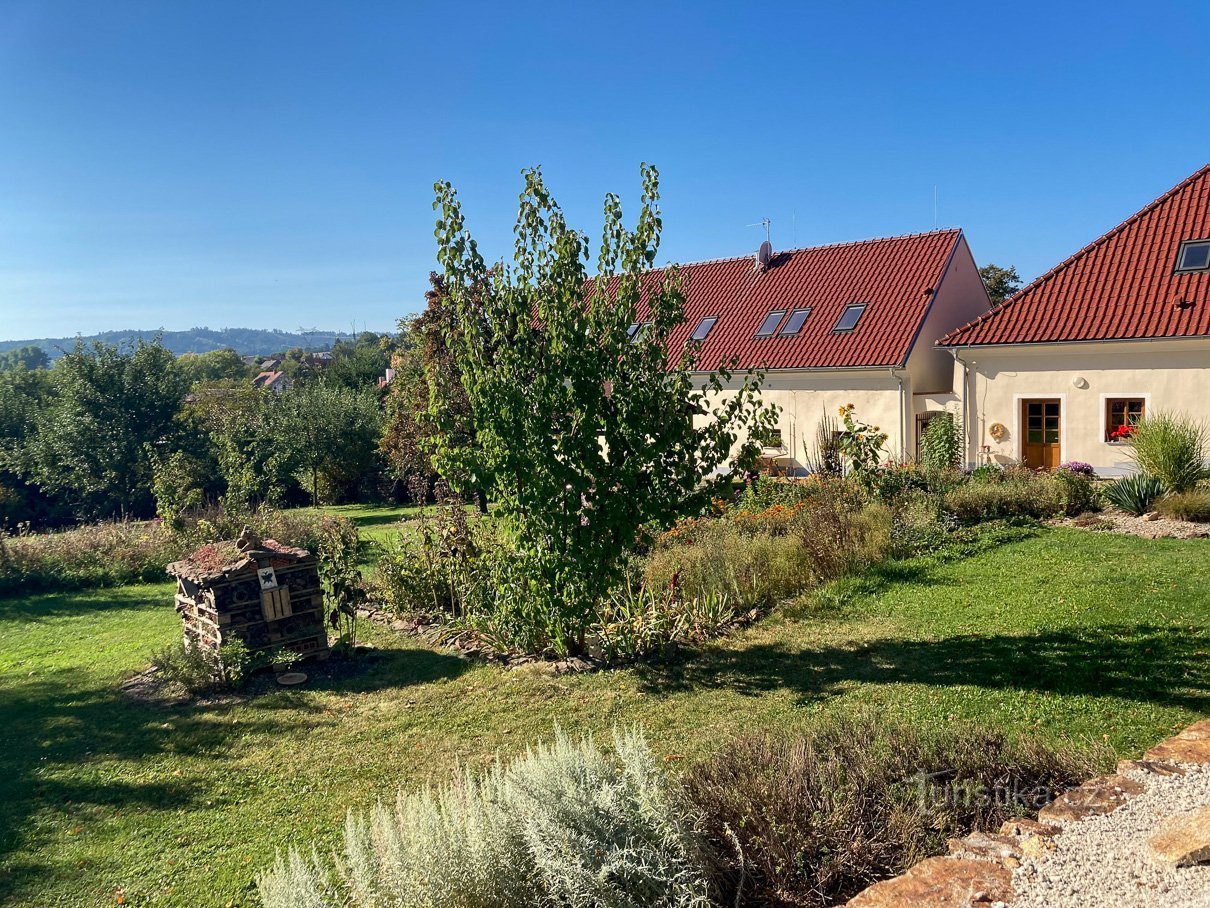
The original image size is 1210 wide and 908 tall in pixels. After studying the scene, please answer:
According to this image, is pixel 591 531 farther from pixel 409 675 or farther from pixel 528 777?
pixel 528 777

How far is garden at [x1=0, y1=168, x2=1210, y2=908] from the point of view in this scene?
3672mm

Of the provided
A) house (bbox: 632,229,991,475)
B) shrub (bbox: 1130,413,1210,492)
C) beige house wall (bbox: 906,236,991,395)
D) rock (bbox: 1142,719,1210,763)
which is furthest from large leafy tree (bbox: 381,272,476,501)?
rock (bbox: 1142,719,1210,763)

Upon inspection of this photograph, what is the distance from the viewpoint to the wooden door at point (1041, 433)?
17719 mm

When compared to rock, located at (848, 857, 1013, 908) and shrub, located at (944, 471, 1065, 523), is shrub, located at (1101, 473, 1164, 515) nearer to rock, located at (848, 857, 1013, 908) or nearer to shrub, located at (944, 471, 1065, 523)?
shrub, located at (944, 471, 1065, 523)

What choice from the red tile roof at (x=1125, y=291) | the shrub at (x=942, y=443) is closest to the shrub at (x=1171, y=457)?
the red tile roof at (x=1125, y=291)

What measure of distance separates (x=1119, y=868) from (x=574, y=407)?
495 centimetres

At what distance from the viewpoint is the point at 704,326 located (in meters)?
24.5

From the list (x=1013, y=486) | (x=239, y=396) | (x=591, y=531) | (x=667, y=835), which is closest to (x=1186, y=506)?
(x=1013, y=486)

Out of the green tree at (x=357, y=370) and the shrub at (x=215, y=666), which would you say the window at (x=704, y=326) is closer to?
the shrub at (x=215, y=666)

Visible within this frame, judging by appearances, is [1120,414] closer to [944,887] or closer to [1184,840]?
[1184,840]

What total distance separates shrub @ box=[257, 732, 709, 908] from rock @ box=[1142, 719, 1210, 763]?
2.56 metres

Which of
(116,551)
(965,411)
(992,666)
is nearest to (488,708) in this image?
(992,666)

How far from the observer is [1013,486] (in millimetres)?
13250

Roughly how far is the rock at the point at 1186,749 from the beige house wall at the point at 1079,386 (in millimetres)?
13971
